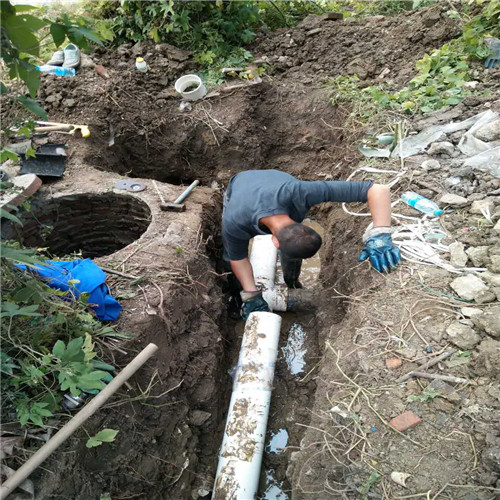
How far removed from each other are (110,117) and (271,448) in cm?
431

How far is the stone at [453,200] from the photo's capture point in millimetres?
3605

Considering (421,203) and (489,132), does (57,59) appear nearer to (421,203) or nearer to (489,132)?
(421,203)

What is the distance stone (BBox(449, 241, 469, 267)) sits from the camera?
125 inches

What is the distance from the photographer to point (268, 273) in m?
4.34

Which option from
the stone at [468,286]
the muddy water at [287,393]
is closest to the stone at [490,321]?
the stone at [468,286]

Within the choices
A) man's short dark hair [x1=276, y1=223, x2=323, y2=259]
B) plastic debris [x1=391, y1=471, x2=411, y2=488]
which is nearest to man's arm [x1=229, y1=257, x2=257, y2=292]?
man's short dark hair [x1=276, y1=223, x2=323, y2=259]

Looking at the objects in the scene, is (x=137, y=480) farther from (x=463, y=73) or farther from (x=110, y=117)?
(x=463, y=73)

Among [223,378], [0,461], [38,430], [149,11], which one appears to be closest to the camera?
[0,461]

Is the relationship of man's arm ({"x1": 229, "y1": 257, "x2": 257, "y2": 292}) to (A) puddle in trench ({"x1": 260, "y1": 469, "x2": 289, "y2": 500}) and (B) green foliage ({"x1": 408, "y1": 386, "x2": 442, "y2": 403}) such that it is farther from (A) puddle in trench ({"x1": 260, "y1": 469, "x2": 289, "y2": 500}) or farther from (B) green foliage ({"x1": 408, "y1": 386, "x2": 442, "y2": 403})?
(B) green foliage ({"x1": 408, "y1": 386, "x2": 442, "y2": 403})

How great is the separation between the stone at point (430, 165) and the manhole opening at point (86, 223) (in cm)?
276

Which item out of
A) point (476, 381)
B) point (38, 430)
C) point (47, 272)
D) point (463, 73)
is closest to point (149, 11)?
point (463, 73)

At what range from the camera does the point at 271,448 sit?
11.2 ft

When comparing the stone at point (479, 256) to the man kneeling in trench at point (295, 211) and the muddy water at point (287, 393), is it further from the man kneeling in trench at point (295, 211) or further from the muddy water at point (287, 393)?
the muddy water at point (287, 393)

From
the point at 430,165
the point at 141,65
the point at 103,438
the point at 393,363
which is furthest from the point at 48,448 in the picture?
the point at 141,65
